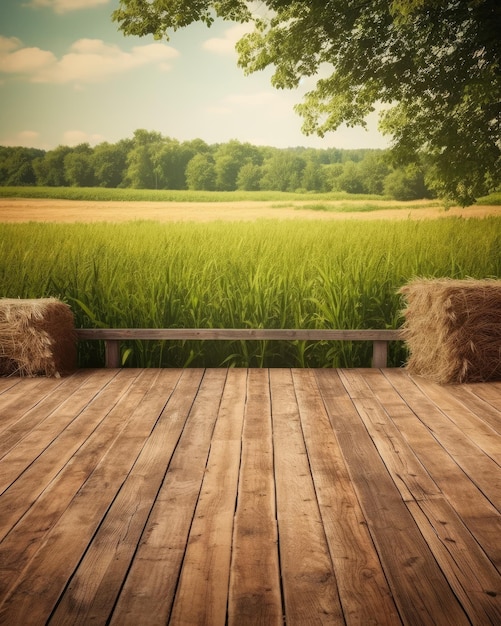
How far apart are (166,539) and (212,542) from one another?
0.45 feet

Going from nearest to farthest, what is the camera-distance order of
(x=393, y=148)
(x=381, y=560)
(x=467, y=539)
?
(x=381, y=560) → (x=467, y=539) → (x=393, y=148)

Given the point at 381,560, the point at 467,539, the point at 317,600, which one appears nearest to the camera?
the point at 317,600

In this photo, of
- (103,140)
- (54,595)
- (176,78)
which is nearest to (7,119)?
(103,140)

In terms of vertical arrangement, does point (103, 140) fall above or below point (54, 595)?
above

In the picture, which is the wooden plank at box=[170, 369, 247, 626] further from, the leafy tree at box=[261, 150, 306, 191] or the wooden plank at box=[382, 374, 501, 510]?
the leafy tree at box=[261, 150, 306, 191]

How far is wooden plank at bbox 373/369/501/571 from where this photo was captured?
76.4 inches

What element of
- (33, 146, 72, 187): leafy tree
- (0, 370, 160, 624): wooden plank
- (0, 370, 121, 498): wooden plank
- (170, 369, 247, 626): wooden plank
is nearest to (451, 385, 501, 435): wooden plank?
(170, 369, 247, 626): wooden plank

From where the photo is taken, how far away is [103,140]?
6.63m

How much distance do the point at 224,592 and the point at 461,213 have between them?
5.65 metres

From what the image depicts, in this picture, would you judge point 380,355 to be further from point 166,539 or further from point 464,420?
point 166,539

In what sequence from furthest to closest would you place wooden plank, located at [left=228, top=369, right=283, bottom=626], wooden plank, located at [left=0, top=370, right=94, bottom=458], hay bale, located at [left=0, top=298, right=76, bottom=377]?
hay bale, located at [left=0, top=298, right=76, bottom=377], wooden plank, located at [left=0, top=370, right=94, bottom=458], wooden plank, located at [left=228, top=369, right=283, bottom=626]

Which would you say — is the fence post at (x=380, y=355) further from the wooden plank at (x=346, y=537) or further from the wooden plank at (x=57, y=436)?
the wooden plank at (x=57, y=436)

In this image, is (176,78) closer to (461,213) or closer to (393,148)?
(393,148)

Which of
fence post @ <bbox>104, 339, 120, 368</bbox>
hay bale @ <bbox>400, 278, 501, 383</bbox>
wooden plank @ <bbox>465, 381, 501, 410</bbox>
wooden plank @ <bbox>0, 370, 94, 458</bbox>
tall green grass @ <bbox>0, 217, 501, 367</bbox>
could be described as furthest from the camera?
tall green grass @ <bbox>0, 217, 501, 367</bbox>
